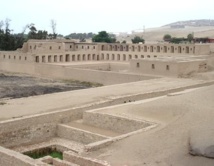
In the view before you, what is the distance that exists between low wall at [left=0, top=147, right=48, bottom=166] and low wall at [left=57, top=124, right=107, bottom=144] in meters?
3.06

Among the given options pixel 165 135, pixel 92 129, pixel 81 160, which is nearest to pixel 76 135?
pixel 92 129

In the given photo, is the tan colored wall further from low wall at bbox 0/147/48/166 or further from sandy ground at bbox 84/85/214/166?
low wall at bbox 0/147/48/166

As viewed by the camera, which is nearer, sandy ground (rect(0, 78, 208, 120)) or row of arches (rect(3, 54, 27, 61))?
sandy ground (rect(0, 78, 208, 120))

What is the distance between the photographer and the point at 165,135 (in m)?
9.88

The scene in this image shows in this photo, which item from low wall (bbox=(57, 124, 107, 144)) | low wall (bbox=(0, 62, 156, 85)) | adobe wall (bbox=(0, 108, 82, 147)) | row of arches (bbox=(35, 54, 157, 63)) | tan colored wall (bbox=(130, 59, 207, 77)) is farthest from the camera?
row of arches (bbox=(35, 54, 157, 63))

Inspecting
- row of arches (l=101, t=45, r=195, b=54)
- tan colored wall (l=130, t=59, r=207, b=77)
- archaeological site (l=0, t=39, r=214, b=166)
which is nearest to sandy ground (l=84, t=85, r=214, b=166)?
archaeological site (l=0, t=39, r=214, b=166)

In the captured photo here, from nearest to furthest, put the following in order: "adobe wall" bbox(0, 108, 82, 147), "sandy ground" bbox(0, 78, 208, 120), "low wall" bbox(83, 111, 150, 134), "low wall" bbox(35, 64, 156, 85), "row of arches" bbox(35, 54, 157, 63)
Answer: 1. "low wall" bbox(83, 111, 150, 134)
2. "adobe wall" bbox(0, 108, 82, 147)
3. "sandy ground" bbox(0, 78, 208, 120)
4. "low wall" bbox(35, 64, 156, 85)
5. "row of arches" bbox(35, 54, 157, 63)

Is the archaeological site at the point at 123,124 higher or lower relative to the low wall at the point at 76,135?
higher

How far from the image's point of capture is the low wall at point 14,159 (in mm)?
8973

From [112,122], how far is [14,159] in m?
4.02

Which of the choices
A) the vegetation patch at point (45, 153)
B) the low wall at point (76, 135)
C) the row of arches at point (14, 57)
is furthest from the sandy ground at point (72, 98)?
the row of arches at point (14, 57)

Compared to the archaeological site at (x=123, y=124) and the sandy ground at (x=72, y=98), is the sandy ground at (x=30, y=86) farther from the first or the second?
the sandy ground at (x=72, y=98)

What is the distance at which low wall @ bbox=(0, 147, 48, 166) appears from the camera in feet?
29.4

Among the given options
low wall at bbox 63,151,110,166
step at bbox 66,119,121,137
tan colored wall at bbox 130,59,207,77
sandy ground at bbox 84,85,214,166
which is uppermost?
tan colored wall at bbox 130,59,207,77
